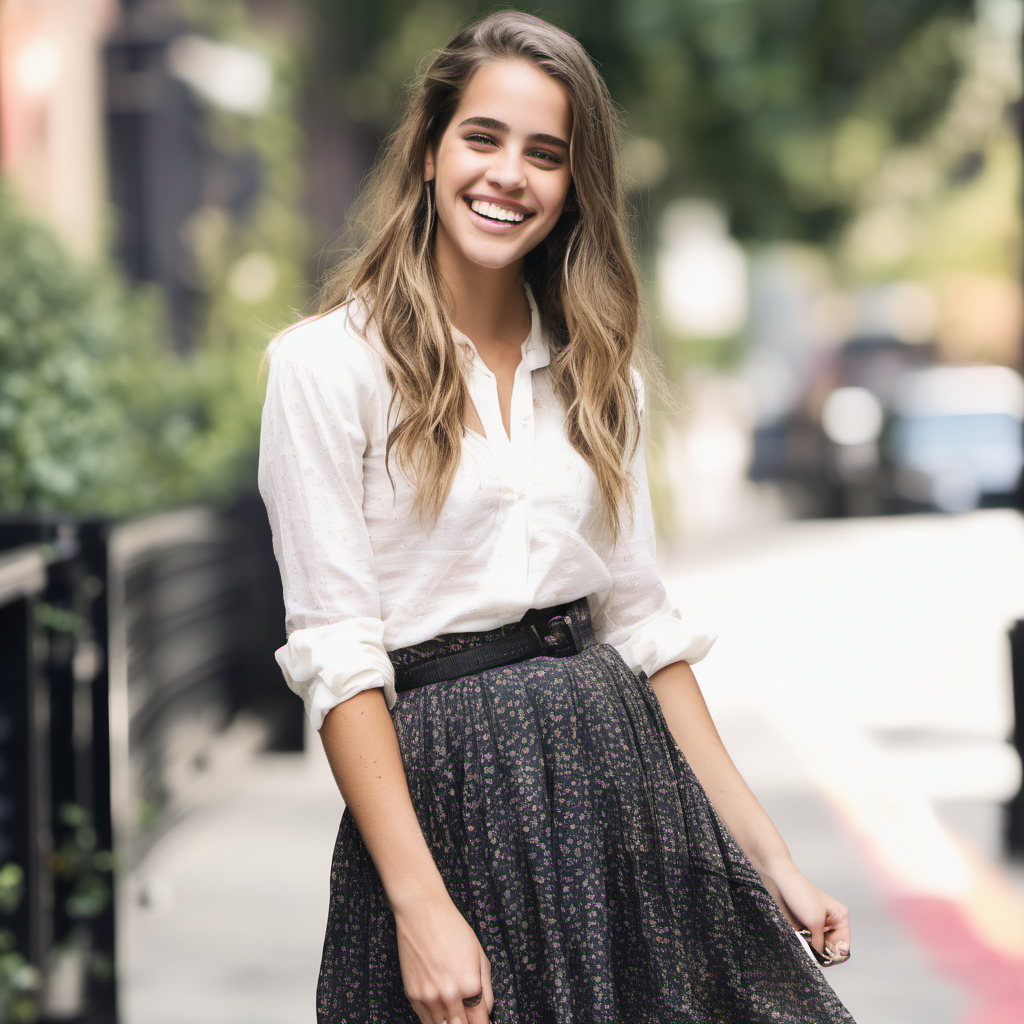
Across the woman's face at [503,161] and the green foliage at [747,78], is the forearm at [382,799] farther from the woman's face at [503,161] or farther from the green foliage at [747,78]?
the green foliage at [747,78]

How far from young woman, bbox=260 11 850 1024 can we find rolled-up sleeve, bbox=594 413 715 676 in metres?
0.01

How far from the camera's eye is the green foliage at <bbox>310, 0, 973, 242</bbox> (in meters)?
8.66

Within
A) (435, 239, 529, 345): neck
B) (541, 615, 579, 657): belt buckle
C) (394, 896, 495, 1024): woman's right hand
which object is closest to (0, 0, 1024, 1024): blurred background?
(435, 239, 529, 345): neck

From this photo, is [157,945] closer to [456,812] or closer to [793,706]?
[456,812]

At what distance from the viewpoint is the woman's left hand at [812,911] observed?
1.94 metres

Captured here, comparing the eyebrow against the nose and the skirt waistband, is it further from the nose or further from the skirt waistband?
the skirt waistband

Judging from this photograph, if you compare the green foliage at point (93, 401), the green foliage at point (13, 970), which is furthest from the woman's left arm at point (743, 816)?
the green foliage at point (93, 401)

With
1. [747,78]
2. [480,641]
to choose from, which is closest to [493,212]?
[480,641]

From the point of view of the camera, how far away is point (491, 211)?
1881 millimetres

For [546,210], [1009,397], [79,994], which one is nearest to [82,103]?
[79,994]

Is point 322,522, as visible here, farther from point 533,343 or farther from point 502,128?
point 502,128

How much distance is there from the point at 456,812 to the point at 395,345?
23.1 inches

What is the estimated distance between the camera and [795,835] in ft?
18.3

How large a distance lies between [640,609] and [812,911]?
1.54 feet
